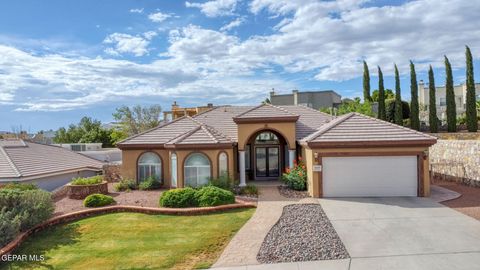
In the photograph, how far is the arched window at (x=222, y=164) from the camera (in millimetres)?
19631

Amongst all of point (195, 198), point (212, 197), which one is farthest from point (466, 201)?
point (195, 198)

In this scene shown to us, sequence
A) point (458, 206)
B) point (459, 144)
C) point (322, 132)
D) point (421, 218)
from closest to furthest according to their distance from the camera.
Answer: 1. point (421, 218)
2. point (458, 206)
3. point (322, 132)
4. point (459, 144)

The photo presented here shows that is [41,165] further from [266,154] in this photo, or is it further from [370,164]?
[370,164]

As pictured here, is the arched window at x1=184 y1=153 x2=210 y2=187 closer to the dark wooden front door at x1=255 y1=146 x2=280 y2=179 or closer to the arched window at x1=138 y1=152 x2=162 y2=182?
the arched window at x1=138 y1=152 x2=162 y2=182

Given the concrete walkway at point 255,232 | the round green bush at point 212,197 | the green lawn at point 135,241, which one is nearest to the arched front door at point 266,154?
the concrete walkway at point 255,232

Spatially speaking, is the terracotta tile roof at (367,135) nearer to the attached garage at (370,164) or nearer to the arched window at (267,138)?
the attached garage at (370,164)

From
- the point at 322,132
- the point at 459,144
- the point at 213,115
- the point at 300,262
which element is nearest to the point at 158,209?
the point at 300,262

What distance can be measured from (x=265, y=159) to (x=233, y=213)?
9.84m

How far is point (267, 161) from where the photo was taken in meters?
24.2

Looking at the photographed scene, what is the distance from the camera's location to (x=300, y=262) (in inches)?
371

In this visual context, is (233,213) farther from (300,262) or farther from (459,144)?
(459,144)

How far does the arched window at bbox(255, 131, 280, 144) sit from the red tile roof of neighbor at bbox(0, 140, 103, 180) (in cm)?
1362

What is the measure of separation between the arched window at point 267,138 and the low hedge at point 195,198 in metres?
8.65

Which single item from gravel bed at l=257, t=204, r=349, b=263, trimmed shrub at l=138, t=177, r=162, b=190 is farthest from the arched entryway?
gravel bed at l=257, t=204, r=349, b=263
